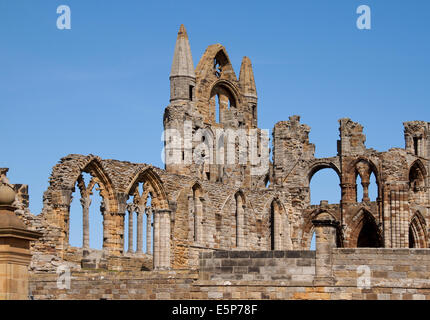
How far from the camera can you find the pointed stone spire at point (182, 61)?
165 feet

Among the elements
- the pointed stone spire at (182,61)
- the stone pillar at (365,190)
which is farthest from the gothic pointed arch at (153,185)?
the stone pillar at (365,190)

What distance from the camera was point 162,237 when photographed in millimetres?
37719

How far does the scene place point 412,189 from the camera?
52594 mm

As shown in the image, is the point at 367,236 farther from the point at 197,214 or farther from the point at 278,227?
the point at 197,214

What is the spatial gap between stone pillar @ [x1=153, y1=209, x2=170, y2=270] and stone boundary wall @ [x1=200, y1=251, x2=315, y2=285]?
10.2m

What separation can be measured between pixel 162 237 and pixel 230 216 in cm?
596

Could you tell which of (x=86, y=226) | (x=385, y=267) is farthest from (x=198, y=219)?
(x=385, y=267)

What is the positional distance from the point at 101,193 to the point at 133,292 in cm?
930

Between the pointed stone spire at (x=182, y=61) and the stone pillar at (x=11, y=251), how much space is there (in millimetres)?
31991

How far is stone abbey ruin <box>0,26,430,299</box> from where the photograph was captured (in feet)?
85.4

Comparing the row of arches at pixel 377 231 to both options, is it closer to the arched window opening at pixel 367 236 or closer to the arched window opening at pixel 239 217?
the arched window opening at pixel 367 236
